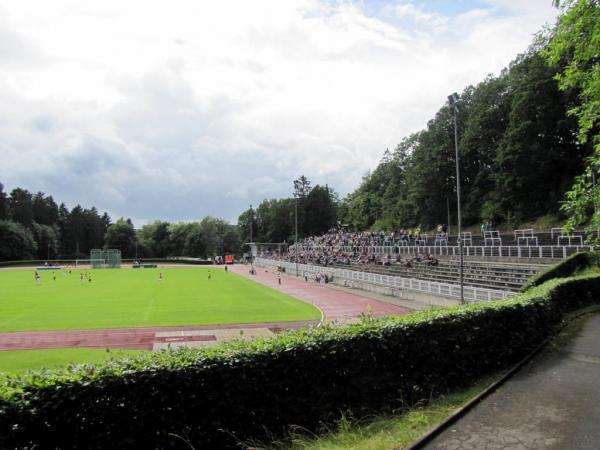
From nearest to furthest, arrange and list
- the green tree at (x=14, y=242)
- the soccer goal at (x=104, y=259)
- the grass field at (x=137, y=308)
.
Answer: the grass field at (x=137, y=308), the soccer goal at (x=104, y=259), the green tree at (x=14, y=242)

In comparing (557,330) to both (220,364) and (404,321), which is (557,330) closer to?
(404,321)

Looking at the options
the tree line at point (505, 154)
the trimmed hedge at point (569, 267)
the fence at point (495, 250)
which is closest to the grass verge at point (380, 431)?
the trimmed hedge at point (569, 267)

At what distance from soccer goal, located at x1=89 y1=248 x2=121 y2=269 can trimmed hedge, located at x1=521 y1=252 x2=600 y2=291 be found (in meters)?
89.9

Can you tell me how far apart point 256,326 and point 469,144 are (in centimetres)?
5365

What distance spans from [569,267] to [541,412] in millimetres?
18663

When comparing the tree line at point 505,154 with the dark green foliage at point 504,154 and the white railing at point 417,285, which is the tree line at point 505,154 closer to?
the dark green foliage at point 504,154

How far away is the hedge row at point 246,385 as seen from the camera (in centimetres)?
579

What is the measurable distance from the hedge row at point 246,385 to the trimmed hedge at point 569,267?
13.8 metres

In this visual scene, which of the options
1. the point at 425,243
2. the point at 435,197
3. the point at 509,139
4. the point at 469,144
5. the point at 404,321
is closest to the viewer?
the point at 404,321

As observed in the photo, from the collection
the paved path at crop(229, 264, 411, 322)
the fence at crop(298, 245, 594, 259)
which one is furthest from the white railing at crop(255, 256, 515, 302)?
the fence at crop(298, 245, 594, 259)

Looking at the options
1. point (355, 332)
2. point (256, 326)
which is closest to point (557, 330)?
point (355, 332)

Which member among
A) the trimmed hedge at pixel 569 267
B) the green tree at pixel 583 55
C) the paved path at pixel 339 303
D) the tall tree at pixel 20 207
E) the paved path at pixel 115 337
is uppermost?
the tall tree at pixel 20 207

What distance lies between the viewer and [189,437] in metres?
6.52

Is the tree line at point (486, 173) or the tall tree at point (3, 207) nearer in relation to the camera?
the tree line at point (486, 173)
